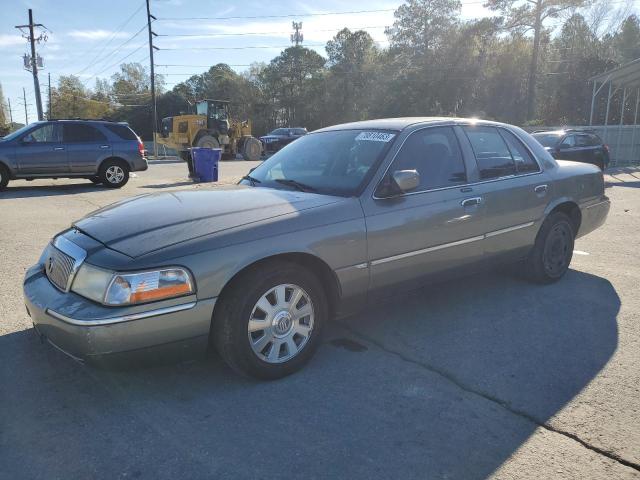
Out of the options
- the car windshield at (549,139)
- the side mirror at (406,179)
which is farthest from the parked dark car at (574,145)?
the side mirror at (406,179)

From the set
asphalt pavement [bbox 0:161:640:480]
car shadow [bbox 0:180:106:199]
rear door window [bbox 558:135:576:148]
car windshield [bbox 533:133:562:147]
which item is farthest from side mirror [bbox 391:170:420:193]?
rear door window [bbox 558:135:576:148]

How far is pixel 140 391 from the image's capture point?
3.12m

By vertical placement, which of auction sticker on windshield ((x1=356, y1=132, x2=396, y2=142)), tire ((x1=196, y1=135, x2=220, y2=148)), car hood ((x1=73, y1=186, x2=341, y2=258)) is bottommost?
car hood ((x1=73, y1=186, x2=341, y2=258))

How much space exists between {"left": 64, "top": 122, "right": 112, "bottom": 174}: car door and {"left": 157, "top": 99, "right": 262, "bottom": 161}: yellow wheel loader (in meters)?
9.24

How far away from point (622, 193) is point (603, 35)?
40.9 metres

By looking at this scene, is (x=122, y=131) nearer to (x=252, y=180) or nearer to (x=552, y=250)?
(x=252, y=180)

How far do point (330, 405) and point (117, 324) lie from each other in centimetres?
129

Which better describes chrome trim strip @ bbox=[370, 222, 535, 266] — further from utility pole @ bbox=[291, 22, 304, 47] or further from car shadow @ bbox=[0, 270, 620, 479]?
utility pole @ bbox=[291, 22, 304, 47]

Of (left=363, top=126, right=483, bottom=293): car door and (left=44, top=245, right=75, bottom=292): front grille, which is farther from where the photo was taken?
(left=363, top=126, right=483, bottom=293): car door

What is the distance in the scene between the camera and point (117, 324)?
269cm

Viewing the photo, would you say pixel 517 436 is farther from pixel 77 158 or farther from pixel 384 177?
pixel 77 158

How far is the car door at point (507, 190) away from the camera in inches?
172

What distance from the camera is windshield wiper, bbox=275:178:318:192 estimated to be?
3.82 meters

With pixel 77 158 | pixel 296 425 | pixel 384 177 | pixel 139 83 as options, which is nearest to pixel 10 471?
pixel 296 425
